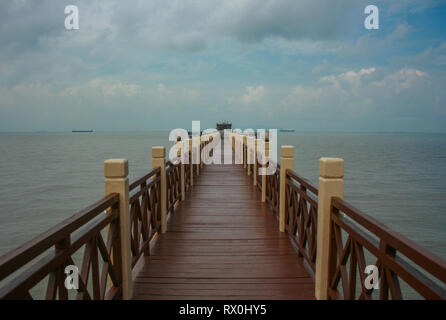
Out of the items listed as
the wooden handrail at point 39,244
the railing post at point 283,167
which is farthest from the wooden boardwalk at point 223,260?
the wooden handrail at point 39,244

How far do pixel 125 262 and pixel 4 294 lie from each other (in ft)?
5.96

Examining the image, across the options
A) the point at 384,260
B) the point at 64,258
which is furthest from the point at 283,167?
the point at 64,258

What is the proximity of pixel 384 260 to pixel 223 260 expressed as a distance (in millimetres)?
2609

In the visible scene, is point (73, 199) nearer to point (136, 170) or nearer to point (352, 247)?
point (136, 170)

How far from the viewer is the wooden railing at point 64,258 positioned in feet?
5.48

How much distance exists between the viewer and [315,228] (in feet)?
11.9

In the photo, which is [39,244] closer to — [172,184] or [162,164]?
[162,164]

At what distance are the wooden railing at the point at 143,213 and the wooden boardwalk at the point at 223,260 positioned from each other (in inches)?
10.5

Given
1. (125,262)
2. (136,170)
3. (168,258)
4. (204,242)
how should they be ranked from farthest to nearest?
(136,170) < (204,242) < (168,258) < (125,262)

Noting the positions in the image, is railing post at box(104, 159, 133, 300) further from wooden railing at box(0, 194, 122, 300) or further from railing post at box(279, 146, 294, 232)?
railing post at box(279, 146, 294, 232)

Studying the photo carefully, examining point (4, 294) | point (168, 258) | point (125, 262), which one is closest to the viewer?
point (4, 294)

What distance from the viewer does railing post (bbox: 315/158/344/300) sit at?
121 inches
